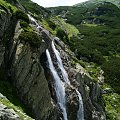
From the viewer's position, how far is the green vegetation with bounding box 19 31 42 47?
43031mm

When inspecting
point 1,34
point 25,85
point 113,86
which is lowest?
point 113,86

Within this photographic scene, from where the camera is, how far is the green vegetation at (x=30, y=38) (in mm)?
43031

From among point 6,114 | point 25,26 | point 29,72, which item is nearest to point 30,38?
point 25,26

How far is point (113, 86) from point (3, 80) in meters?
52.3

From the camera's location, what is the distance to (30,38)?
143ft

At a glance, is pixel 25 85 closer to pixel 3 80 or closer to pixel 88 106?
pixel 3 80

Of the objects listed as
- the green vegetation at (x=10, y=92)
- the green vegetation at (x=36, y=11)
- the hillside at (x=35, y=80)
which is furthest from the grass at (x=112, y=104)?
the green vegetation at (x=10, y=92)

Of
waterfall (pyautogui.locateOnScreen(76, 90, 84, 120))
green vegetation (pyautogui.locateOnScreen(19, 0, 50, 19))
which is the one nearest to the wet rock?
waterfall (pyautogui.locateOnScreen(76, 90, 84, 120))

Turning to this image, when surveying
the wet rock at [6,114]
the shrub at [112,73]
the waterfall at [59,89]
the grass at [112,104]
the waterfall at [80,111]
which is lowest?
the grass at [112,104]

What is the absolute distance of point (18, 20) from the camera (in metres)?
47.2

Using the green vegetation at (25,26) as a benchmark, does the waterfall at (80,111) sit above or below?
below

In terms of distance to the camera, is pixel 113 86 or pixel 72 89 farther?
pixel 113 86

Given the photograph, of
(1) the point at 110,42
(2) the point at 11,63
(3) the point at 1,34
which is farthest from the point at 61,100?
(1) the point at 110,42

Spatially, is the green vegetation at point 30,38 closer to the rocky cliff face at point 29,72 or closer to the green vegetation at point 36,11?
the rocky cliff face at point 29,72
